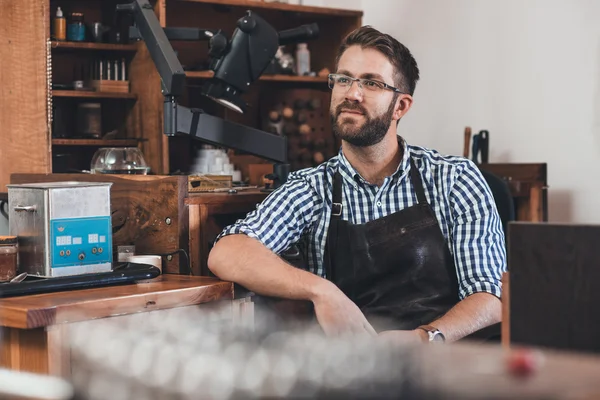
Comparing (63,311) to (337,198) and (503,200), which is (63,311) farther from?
(503,200)

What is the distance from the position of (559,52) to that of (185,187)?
2.52 m

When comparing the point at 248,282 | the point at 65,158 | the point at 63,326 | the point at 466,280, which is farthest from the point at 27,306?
the point at 65,158

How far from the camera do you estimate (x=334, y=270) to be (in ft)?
8.00

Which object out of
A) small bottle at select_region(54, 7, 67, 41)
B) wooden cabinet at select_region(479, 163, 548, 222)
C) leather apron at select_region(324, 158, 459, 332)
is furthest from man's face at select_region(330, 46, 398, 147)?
small bottle at select_region(54, 7, 67, 41)

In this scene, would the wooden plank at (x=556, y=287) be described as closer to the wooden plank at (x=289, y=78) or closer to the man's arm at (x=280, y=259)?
the man's arm at (x=280, y=259)

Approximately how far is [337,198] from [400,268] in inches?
10.4

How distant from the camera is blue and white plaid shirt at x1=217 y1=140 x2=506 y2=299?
2.31 metres

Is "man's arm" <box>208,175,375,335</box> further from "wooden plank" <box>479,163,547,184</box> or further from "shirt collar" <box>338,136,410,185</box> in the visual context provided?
"wooden plank" <box>479,163,547,184</box>

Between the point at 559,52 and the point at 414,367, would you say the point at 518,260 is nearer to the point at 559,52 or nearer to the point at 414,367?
the point at 414,367

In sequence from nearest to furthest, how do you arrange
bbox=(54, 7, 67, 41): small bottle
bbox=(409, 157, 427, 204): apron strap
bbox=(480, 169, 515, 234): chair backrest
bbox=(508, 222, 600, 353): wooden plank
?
bbox=(508, 222, 600, 353): wooden plank → bbox=(409, 157, 427, 204): apron strap → bbox=(480, 169, 515, 234): chair backrest → bbox=(54, 7, 67, 41): small bottle

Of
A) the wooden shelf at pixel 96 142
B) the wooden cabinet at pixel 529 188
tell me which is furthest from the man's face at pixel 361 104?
the wooden shelf at pixel 96 142

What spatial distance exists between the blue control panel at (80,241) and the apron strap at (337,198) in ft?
2.08

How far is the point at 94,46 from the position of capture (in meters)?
4.48

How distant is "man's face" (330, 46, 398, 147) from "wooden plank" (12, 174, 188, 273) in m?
0.48
